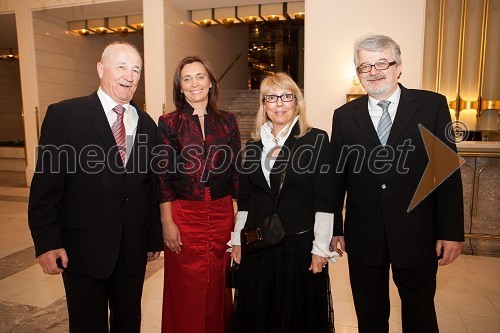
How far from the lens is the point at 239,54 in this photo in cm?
1310

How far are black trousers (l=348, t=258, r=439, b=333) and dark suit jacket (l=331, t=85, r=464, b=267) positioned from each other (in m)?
0.07

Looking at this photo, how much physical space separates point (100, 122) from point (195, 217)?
0.78 meters

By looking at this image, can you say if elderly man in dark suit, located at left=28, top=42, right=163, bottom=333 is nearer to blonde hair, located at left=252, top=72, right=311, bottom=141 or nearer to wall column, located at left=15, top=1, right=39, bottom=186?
blonde hair, located at left=252, top=72, right=311, bottom=141

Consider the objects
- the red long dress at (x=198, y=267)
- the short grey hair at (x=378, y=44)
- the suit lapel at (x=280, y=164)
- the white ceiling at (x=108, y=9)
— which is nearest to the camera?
the short grey hair at (x=378, y=44)

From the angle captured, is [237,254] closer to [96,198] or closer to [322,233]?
[322,233]

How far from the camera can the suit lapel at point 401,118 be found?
6.03 ft

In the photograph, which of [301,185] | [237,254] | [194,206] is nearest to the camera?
[301,185]

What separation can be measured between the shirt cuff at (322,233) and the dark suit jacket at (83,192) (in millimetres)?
945

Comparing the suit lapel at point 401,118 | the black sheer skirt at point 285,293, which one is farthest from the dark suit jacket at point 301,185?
the suit lapel at point 401,118

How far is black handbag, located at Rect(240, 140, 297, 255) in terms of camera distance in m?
1.85

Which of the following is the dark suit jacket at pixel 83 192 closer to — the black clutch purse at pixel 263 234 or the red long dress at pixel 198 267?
the red long dress at pixel 198 267

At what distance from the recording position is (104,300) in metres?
1.83

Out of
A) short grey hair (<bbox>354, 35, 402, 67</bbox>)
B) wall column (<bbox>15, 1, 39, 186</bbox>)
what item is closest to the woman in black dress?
short grey hair (<bbox>354, 35, 402, 67</bbox>)

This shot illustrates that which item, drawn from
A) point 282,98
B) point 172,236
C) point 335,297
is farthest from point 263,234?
point 335,297
